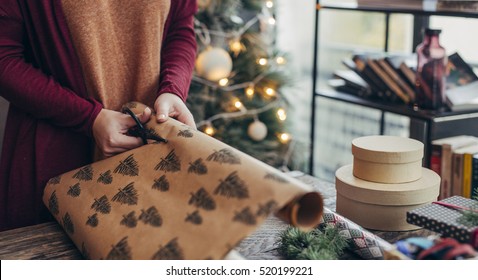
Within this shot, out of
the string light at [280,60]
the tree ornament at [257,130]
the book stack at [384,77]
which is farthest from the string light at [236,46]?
the book stack at [384,77]

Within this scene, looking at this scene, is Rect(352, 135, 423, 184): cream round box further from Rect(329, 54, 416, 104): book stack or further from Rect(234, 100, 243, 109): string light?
Rect(234, 100, 243, 109): string light

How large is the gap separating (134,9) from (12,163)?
0.44 meters

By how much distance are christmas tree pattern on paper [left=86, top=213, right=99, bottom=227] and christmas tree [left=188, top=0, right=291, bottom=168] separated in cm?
155

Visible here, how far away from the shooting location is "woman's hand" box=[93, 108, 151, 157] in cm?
115

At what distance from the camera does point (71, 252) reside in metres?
1.08

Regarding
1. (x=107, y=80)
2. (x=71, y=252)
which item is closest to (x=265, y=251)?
(x=71, y=252)

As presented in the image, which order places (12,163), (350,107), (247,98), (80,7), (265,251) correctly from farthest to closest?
(350,107)
(247,98)
(12,163)
(80,7)
(265,251)

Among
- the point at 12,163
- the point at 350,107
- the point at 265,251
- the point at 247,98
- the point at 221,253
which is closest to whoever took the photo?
the point at 221,253

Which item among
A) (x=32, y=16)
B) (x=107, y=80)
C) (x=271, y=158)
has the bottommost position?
(x=271, y=158)

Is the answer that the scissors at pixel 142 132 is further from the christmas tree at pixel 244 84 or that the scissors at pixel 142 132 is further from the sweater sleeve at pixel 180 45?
the christmas tree at pixel 244 84

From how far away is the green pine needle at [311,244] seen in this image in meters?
1.01

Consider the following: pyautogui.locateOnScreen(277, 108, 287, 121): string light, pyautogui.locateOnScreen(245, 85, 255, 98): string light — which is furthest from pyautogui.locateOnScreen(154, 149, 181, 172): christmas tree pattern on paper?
pyautogui.locateOnScreen(277, 108, 287, 121): string light
